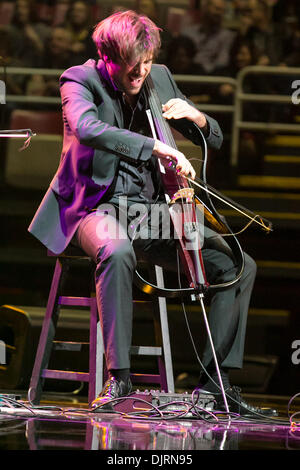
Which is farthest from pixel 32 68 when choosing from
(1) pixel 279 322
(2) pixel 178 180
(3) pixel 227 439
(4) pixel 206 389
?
(3) pixel 227 439

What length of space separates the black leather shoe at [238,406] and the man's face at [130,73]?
100 centimetres

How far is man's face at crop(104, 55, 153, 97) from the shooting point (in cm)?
231

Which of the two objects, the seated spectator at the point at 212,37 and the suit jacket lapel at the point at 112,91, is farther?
the seated spectator at the point at 212,37

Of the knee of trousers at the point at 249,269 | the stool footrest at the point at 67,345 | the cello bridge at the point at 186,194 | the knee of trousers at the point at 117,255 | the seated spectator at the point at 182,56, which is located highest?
the seated spectator at the point at 182,56

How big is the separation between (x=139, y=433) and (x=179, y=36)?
11.7ft

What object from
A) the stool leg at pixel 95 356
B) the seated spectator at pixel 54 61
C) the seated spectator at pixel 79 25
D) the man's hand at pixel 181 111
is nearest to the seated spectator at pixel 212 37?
the seated spectator at pixel 79 25

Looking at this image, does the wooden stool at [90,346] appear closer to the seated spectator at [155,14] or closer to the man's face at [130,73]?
the man's face at [130,73]

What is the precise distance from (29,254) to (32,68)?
1.31 meters

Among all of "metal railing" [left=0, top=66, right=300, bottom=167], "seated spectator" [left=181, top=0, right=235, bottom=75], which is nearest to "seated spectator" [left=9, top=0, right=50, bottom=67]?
"metal railing" [left=0, top=66, right=300, bottom=167]

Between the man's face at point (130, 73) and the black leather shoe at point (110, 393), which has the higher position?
the man's face at point (130, 73)

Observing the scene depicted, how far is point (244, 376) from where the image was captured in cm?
357

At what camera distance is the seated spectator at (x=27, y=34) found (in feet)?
15.9

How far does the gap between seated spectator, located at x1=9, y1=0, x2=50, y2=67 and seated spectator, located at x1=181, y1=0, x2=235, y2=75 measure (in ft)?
3.18

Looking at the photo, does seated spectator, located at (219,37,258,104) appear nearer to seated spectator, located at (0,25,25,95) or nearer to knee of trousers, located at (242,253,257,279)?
seated spectator, located at (0,25,25,95)
